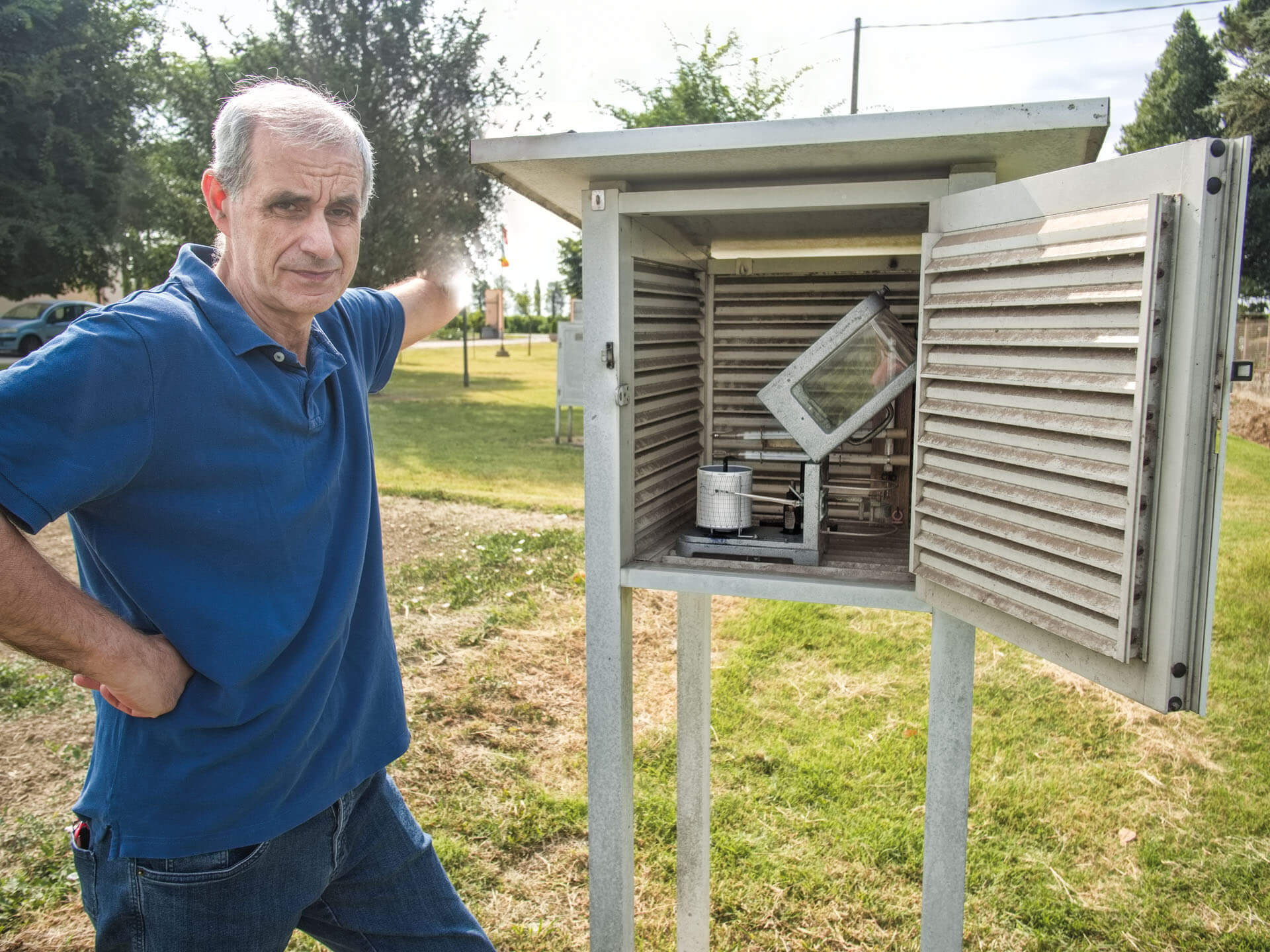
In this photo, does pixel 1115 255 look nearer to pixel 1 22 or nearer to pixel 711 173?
pixel 711 173

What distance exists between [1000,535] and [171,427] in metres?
1.32

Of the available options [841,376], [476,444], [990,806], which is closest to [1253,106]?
[476,444]

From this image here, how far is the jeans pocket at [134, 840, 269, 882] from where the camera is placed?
1527 millimetres

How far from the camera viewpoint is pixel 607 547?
6.66 feet

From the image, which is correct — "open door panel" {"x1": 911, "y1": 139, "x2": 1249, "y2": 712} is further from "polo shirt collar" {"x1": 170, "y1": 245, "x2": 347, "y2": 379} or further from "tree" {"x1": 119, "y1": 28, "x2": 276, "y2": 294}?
"tree" {"x1": 119, "y1": 28, "x2": 276, "y2": 294}

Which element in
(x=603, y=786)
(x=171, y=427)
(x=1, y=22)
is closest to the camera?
(x=171, y=427)

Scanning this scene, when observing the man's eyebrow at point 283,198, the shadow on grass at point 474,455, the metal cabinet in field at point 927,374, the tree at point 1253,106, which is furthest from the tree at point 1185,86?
the man's eyebrow at point 283,198

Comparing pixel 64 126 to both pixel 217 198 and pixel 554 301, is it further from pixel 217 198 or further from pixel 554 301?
pixel 554 301

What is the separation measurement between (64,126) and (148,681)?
20.2 metres

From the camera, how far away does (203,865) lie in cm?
156

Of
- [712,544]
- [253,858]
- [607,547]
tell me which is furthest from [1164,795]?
[253,858]

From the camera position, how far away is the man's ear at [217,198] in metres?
1.70

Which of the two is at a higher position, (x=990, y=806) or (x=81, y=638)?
(x=81, y=638)

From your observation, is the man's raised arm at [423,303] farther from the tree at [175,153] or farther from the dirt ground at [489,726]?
the tree at [175,153]
